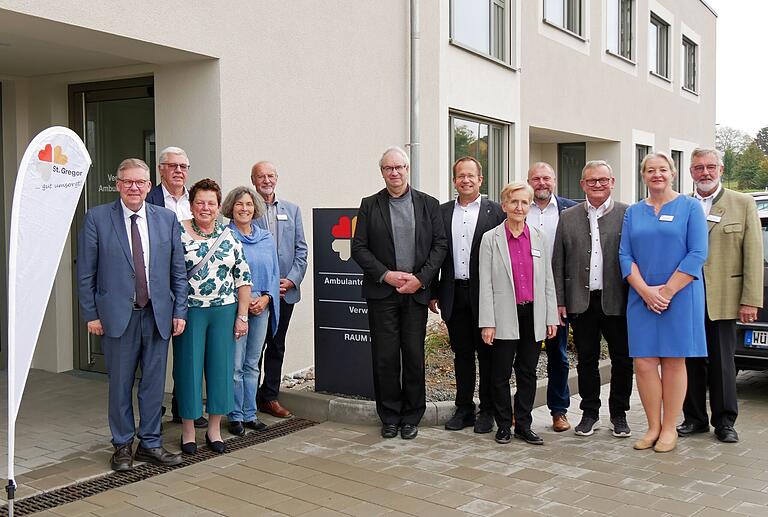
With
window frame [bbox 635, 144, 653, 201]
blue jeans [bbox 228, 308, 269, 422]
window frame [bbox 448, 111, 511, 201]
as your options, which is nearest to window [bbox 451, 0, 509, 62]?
window frame [bbox 448, 111, 511, 201]

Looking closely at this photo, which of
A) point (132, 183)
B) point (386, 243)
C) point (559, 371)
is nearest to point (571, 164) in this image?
point (559, 371)

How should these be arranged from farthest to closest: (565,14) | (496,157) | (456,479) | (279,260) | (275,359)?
(565,14) → (496,157) → (275,359) → (279,260) → (456,479)

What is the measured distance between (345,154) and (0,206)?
3534 mm

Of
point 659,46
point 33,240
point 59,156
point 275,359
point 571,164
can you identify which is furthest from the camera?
point 659,46

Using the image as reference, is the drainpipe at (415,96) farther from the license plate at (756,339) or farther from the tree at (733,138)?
the tree at (733,138)

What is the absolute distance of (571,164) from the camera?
17047 mm

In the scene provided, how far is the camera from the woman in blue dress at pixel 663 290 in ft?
19.1

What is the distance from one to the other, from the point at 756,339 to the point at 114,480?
5.41 m

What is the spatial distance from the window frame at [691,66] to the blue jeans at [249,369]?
18.3 metres

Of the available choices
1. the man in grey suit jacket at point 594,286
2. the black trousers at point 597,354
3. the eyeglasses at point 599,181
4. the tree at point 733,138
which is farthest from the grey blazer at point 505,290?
the tree at point 733,138

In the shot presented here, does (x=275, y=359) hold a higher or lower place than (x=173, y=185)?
lower

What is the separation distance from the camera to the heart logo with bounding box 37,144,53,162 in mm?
4454

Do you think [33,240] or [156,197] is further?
[156,197]

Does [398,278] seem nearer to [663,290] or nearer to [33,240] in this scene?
[663,290]
